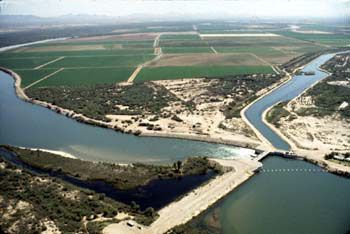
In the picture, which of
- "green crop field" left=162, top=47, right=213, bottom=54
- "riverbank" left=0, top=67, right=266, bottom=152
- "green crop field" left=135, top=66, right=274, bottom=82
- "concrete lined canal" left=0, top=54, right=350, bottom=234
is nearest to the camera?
"concrete lined canal" left=0, top=54, right=350, bottom=234

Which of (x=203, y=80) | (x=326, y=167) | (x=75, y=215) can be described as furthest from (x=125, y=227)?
(x=203, y=80)

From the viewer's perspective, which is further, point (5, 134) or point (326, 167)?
point (5, 134)

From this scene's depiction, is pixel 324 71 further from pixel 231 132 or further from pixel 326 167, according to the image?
pixel 326 167

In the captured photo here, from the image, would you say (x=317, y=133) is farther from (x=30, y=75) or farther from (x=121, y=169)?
(x=30, y=75)

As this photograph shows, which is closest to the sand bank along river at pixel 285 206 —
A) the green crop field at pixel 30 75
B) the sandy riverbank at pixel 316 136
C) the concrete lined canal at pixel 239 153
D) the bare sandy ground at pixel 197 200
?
the concrete lined canal at pixel 239 153

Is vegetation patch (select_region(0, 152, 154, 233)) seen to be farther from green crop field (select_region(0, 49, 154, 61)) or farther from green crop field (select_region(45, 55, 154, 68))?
green crop field (select_region(0, 49, 154, 61))

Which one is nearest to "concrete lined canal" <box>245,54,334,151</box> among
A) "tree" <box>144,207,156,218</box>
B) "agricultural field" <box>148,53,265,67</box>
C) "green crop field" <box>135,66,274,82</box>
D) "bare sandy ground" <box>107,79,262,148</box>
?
"bare sandy ground" <box>107,79,262,148</box>

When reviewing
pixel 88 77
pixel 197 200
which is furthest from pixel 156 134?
pixel 88 77
